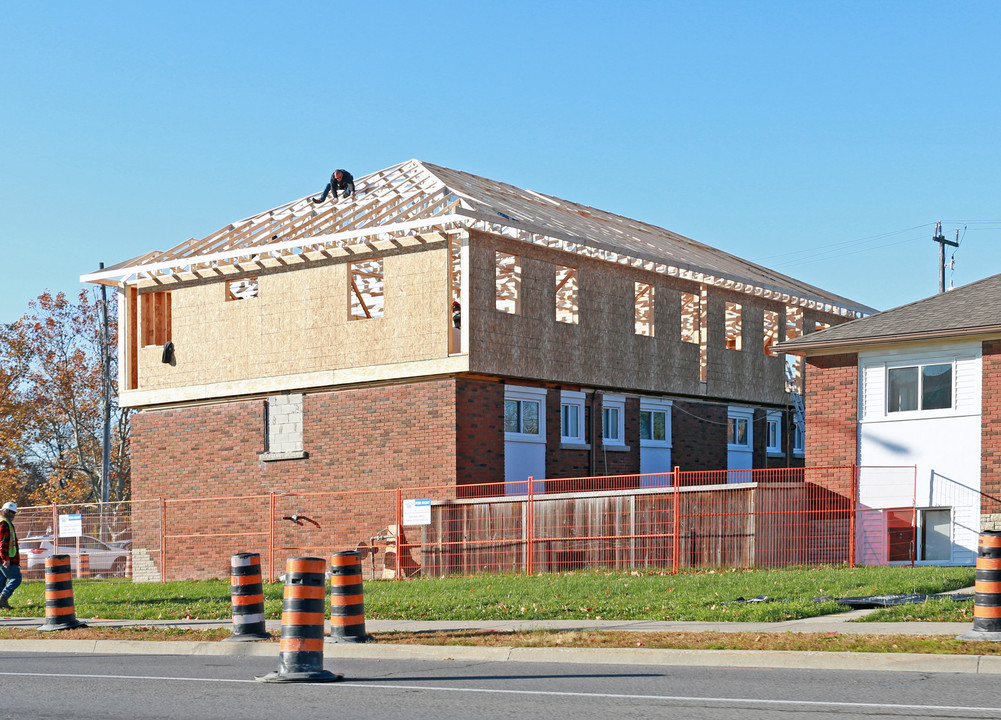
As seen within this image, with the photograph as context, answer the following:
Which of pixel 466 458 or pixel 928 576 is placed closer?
pixel 928 576

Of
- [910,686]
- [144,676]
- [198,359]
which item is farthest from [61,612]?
[198,359]

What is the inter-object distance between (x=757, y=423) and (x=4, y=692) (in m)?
28.2

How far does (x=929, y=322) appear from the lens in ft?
84.0

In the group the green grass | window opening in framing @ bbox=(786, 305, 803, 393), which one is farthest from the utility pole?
the green grass

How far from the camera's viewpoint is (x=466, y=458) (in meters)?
28.1

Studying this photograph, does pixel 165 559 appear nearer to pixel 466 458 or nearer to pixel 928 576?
pixel 466 458

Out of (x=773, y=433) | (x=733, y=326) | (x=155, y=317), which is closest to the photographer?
(x=155, y=317)

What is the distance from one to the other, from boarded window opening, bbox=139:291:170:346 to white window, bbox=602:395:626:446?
1178 centimetres

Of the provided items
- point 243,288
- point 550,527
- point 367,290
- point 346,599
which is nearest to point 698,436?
point 367,290

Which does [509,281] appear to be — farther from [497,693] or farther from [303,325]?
[497,693]

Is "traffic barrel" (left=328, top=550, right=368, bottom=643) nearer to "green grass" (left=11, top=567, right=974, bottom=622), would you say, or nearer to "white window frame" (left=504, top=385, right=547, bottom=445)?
"green grass" (left=11, top=567, right=974, bottom=622)

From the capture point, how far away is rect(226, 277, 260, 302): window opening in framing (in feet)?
110

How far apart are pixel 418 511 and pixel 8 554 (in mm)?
8376

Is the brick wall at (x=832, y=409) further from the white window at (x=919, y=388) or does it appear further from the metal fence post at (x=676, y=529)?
the metal fence post at (x=676, y=529)
